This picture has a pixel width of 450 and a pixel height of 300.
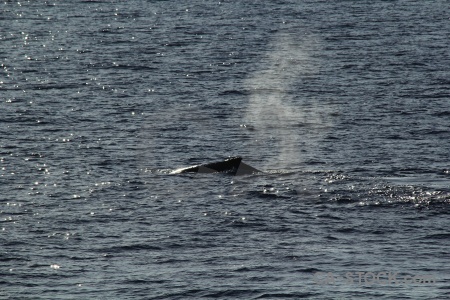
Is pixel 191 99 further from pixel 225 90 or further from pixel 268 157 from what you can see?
pixel 268 157

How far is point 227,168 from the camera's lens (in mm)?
85438

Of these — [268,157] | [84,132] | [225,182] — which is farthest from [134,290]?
[84,132]

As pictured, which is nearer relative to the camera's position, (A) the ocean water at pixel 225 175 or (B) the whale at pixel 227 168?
(A) the ocean water at pixel 225 175

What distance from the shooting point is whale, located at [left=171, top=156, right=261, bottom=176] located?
85312mm

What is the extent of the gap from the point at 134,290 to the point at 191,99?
208ft

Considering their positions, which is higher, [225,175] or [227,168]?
[227,168]

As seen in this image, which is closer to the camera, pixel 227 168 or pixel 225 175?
pixel 225 175

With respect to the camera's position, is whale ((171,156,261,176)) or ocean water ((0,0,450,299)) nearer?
ocean water ((0,0,450,299))

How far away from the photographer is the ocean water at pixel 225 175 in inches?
2418

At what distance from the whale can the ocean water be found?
1.38 metres

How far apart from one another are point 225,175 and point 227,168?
1140 mm

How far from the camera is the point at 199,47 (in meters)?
165

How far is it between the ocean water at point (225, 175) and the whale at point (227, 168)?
1.38 meters

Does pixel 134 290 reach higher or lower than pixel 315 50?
higher
